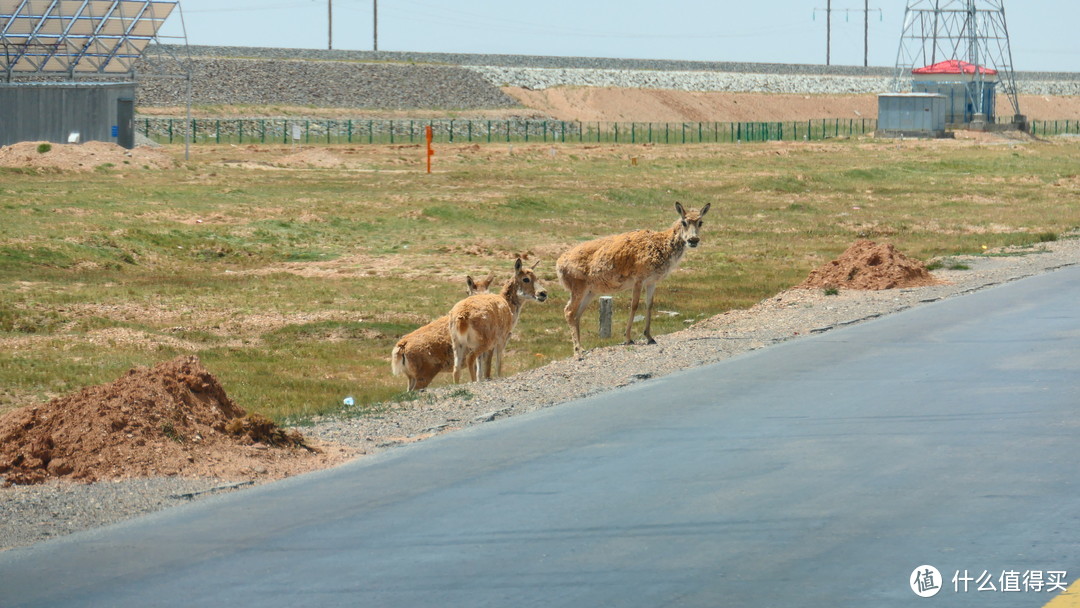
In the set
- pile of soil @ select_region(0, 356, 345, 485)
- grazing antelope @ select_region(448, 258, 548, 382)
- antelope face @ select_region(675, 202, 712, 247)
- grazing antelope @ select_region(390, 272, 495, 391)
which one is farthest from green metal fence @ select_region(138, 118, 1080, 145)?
pile of soil @ select_region(0, 356, 345, 485)

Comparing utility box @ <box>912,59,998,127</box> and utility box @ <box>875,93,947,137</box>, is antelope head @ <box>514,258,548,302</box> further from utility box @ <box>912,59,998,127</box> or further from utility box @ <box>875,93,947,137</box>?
utility box @ <box>912,59,998,127</box>

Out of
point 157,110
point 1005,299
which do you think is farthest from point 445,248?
point 157,110

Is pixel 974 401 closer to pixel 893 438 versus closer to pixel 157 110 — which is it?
pixel 893 438

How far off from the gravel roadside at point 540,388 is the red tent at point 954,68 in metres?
84.3

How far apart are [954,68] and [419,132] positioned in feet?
143

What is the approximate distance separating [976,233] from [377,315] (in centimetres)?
2261

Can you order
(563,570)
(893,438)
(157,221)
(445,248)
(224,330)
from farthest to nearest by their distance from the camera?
(157,221), (445,248), (224,330), (893,438), (563,570)

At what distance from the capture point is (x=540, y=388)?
15992mm

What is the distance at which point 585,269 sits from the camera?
20094 mm

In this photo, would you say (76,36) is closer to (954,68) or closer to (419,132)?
(419,132)

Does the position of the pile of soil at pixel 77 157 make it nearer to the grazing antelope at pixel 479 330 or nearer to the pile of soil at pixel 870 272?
the pile of soil at pixel 870 272

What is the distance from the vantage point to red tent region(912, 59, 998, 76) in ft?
366

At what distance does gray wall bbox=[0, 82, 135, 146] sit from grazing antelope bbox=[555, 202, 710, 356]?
4762 cm

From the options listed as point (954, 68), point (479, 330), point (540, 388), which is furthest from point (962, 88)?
point (540, 388)
